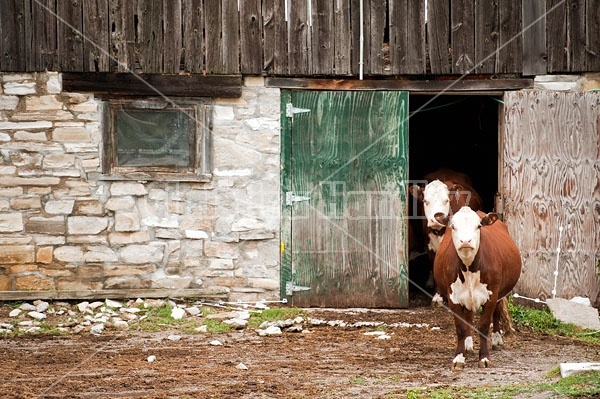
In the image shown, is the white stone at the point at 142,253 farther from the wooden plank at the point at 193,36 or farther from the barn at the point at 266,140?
the wooden plank at the point at 193,36

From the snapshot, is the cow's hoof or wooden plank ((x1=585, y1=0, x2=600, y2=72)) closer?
the cow's hoof

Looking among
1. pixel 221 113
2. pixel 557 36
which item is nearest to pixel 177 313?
pixel 221 113

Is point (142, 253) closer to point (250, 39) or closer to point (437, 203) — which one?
point (250, 39)

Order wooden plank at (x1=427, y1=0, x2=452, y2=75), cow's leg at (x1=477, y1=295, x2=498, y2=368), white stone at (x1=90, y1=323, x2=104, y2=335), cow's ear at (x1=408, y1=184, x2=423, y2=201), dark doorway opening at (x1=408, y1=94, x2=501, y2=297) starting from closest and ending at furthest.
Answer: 1. cow's leg at (x1=477, y1=295, x2=498, y2=368)
2. white stone at (x1=90, y1=323, x2=104, y2=335)
3. wooden plank at (x1=427, y1=0, x2=452, y2=75)
4. cow's ear at (x1=408, y1=184, x2=423, y2=201)
5. dark doorway opening at (x1=408, y1=94, x2=501, y2=297)

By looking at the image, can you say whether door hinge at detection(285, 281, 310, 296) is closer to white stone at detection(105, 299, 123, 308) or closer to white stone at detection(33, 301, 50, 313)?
white stone at detection(105, 299, 123, 308)

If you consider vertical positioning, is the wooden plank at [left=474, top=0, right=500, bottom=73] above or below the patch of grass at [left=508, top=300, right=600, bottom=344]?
above

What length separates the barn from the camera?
33.5 feet

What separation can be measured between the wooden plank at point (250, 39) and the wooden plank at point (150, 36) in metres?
0.96

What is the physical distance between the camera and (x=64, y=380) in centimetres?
700

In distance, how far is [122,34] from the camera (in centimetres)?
1024

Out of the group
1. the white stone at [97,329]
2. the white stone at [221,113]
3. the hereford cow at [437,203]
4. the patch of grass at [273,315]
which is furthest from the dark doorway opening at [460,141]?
the white stone at [97,329]

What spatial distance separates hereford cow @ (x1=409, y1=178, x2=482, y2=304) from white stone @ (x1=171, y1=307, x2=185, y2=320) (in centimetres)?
304

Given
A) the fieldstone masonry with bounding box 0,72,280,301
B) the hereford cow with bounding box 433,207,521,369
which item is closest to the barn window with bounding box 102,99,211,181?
the fieldstone masonry with bounding box 0,72,280,301

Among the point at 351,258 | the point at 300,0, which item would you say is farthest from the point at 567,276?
the point at 300,0
